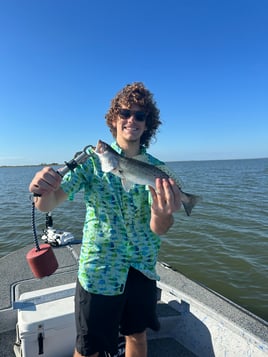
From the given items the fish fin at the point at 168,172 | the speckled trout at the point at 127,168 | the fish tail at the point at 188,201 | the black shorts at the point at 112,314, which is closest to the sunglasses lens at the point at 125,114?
the speckled trout at the point at 127,168

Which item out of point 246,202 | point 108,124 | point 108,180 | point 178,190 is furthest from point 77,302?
point 246,202

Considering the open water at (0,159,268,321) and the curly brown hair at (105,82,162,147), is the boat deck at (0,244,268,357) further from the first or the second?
the open water at (0,159,268,321)

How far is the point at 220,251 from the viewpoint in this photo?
10.2 m

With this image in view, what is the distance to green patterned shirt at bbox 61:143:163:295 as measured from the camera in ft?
8.77

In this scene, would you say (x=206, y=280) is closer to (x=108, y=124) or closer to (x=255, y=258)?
(x=255, y=258)

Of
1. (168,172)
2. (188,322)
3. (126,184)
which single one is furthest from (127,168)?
(188,322)

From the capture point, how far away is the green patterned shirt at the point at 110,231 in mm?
2672

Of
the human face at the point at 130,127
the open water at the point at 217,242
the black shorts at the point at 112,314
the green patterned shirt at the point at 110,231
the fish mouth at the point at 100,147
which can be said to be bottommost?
the open water at the point at 217,242

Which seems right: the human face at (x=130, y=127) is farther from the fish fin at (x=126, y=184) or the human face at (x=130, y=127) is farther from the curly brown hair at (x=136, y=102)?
the fish fin at (x=126, y=184)

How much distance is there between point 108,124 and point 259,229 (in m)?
11.2

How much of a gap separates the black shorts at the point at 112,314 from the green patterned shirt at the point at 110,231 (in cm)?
10

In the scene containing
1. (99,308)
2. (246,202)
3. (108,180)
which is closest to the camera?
(99,308)

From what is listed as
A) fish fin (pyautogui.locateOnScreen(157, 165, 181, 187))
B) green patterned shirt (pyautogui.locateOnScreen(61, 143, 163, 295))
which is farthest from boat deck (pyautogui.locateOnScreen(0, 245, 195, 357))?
fish fin (pyautogui.locateOnScreen(157, 165, 181, 187))

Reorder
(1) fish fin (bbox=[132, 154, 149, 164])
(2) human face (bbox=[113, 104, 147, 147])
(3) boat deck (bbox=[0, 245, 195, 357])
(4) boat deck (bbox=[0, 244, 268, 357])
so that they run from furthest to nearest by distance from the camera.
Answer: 1. (3) boat deck (bbox=[0, 245, 195, 357])
2. (4) boat deck (bbox=[0, 244, 268, 357])
3. (1) fish fin (bbox=[132, 154, 149, 164])
4. (2) human face (bbox=[113, 104, 147, 147])
